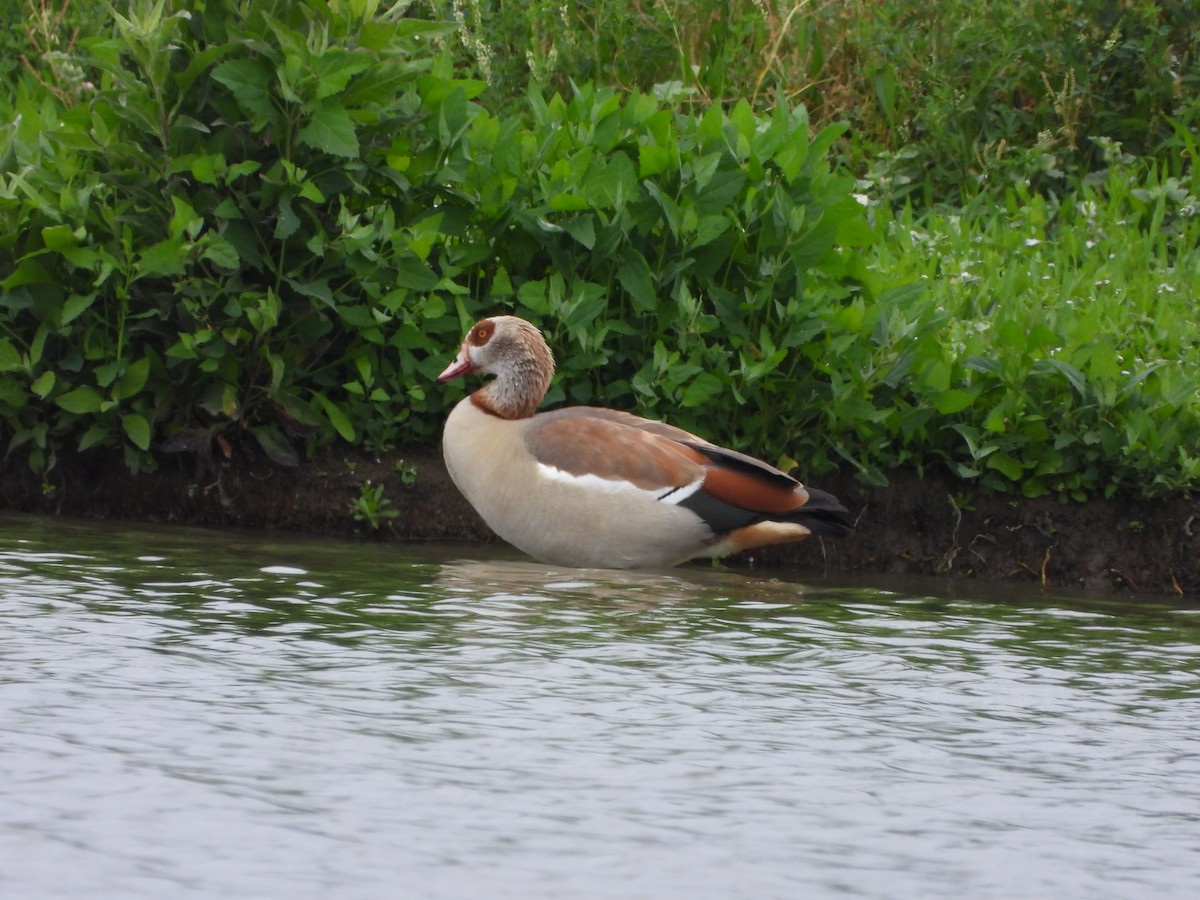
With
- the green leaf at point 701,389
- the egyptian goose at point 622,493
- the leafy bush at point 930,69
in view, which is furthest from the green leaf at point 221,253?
the leafy bush at point 930,69

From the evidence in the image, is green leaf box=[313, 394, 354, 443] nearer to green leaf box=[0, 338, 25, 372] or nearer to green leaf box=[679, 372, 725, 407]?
green leaf box=[0, 338, 25, 372]

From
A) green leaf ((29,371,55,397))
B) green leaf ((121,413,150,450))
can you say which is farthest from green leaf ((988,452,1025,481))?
green leaf ((29,371,55,397))

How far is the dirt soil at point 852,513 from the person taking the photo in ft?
23.5

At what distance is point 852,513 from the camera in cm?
744

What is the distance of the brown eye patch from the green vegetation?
28 centimetres

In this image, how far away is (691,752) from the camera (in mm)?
4008

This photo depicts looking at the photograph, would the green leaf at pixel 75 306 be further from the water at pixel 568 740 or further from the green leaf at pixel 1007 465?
the green leaf at pixel 1007 465

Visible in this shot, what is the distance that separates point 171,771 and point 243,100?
389 cm

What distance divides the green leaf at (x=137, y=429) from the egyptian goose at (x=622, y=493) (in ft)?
3.92

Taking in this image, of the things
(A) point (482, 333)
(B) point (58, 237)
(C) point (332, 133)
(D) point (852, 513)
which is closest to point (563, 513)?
(A) point (482, 333)

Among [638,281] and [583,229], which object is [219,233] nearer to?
[583,229]

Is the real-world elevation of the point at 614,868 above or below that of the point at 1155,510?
below

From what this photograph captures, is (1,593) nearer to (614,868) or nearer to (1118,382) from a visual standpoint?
(614,868)

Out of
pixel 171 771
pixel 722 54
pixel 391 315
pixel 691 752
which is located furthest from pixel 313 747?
pixel 722 54
